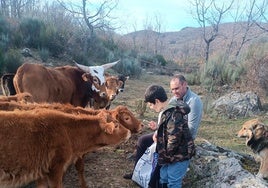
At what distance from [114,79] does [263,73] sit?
343 inches

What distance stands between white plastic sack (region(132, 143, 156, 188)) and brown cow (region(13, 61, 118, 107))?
9.31ft

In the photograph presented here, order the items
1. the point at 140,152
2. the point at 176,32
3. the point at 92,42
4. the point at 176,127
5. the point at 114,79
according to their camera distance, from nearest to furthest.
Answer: the point at 176,127 < the point at 140,152 < the point at 114,79 < the point at 92,42 < the point at 176,32

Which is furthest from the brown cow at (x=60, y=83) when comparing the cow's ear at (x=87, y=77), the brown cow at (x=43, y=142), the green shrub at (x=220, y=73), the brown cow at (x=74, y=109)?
the green shrub at (x=220, y=73)

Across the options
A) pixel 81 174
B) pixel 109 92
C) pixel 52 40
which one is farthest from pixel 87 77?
pixel 52 40

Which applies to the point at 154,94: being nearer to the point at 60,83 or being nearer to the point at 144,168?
the point at 144,168

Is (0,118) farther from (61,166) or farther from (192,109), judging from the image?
(192,109)

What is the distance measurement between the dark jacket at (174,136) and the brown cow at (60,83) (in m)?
3.49

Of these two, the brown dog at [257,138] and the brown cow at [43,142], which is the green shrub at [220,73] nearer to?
the brown dog at [257,138]

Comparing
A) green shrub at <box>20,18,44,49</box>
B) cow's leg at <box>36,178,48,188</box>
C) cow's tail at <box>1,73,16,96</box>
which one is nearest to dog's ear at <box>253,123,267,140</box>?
cow's leg at <box>36,178,48,188</box>

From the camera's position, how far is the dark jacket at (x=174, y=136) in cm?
456

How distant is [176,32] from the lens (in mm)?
100875

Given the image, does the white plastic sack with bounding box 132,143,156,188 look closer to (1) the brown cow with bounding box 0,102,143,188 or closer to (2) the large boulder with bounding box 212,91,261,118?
(1) the brown cow with bounding box 0,102,143,188

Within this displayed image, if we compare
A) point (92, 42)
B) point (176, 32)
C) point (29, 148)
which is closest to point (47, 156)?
point (29, 148)

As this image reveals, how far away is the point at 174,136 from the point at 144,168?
1126 mm
